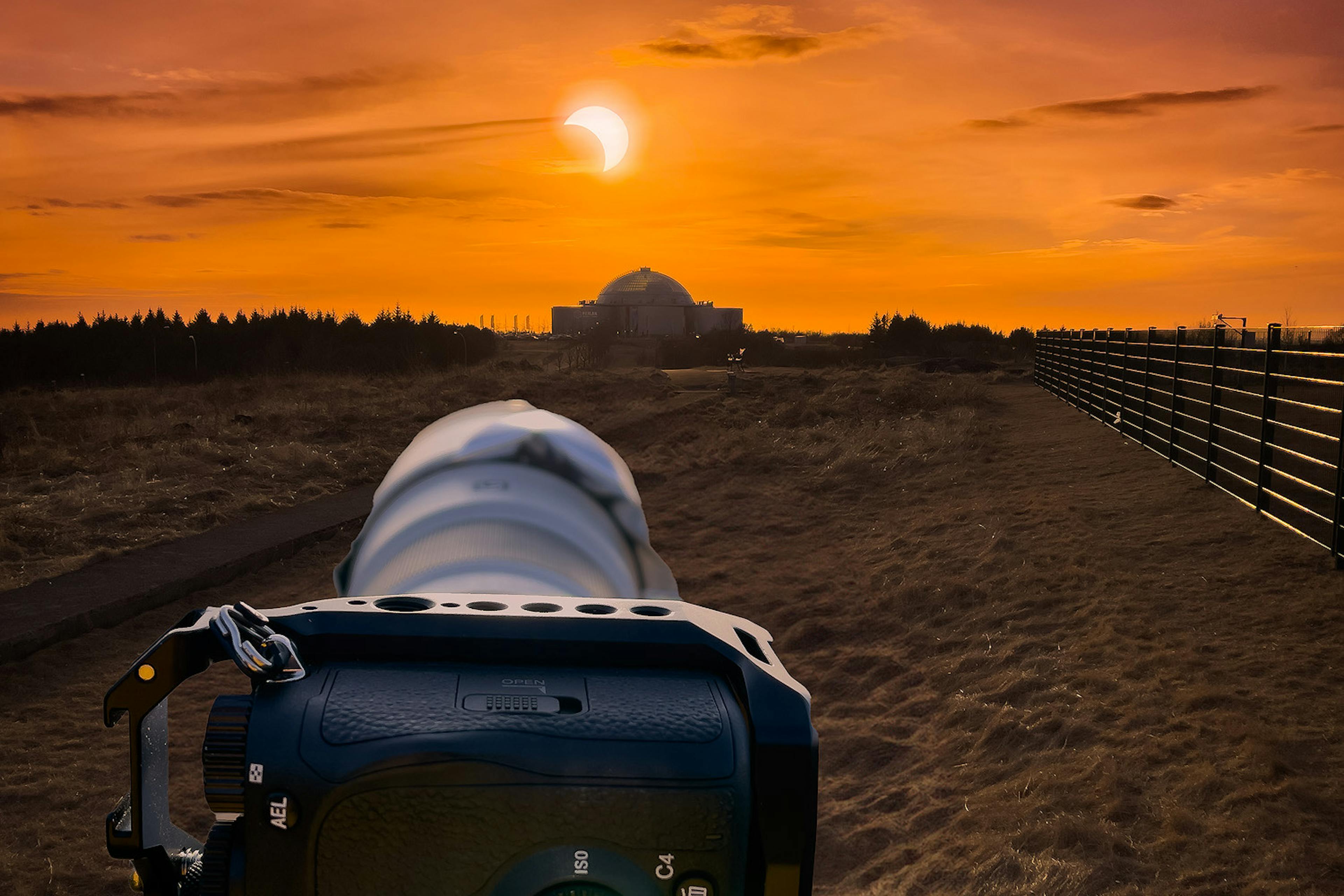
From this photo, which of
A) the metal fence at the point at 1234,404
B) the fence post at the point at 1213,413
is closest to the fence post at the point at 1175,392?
the metal fence at the point at 1234,404

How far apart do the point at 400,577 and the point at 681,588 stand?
777 cm

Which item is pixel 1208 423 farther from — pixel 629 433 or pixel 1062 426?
pixel 629 433

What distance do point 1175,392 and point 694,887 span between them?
1469 cm

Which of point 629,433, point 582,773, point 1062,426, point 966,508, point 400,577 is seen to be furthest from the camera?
point 629,433

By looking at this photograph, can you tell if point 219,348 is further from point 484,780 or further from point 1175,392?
point 484,780

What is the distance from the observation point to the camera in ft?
3.35

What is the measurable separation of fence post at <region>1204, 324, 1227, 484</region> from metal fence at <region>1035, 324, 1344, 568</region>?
0.06ft

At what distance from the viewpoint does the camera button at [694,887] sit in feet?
3.41

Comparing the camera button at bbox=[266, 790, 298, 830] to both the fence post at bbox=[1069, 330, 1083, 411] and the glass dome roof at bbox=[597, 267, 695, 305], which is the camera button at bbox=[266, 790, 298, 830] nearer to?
the fence post at bbox=[1069, 330, 1083, 411]

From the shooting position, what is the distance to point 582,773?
1.02m

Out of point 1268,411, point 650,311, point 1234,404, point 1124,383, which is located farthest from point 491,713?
point 650,311

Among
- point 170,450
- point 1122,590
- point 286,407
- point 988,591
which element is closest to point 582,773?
point 1122,590

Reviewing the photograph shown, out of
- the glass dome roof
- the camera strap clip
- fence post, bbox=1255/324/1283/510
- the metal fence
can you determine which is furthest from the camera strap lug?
the glass dome roof

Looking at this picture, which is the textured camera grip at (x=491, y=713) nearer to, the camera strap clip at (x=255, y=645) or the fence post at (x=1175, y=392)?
the camera strap clip at (x=255, y=645)
